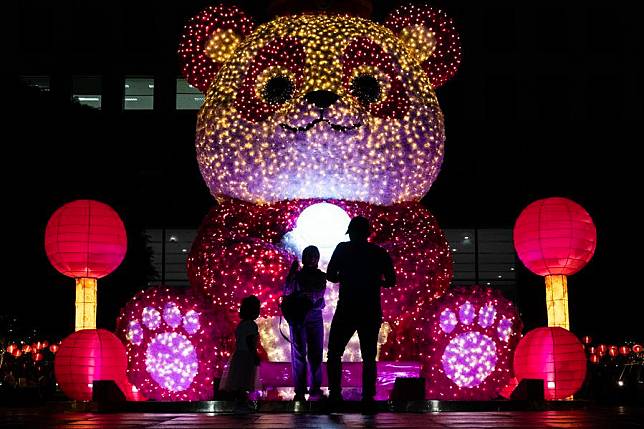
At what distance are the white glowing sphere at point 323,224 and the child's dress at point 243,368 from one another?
1300mm

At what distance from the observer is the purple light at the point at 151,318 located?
9719 mm

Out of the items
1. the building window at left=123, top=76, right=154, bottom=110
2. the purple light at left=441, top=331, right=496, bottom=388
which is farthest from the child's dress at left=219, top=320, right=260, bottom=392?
the building window at left=123, top=76, right=154, bottom=110

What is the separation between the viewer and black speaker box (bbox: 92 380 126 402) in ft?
28.6

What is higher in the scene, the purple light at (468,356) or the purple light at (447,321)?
the purple light at (447,321)

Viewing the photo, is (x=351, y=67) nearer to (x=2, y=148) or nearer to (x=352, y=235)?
(x=352, y=235)

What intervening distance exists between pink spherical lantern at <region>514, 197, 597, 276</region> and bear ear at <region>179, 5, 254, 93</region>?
2933mm

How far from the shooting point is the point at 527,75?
2655 cm

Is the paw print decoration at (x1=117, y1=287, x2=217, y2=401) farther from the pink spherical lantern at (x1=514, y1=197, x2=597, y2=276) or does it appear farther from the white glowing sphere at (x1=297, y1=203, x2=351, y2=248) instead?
the pink spherical lantern at (x1=514, y1=197, x2=597, y2=276)

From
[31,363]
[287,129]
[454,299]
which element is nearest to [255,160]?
[287,129]

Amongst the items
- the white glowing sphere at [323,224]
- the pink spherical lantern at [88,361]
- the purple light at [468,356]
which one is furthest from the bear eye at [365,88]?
the pink spherical lantern at [88,361]

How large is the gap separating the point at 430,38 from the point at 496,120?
15673mm

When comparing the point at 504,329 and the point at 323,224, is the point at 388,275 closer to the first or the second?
the point at 323,224

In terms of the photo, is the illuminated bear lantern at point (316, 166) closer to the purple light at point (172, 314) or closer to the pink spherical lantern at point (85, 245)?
the purple light at point (172, 314)

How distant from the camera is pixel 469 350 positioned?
31.8ft
